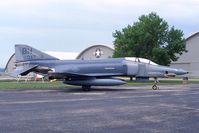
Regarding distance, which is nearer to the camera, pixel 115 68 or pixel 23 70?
pixel 115 68

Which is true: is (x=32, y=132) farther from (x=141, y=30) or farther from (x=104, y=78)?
(x=141, y=30)

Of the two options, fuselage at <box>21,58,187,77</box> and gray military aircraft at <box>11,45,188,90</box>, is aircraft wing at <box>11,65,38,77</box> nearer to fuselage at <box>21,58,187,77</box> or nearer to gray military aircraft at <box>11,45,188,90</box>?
gray military aircraft at <box>11,45,188,90</box>

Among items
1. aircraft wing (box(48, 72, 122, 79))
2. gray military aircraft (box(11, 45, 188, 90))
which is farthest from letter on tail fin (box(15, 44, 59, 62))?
aircraft wing (box(48, 72, 122, 79))

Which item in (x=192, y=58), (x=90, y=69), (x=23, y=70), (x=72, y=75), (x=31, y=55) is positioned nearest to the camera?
(x=72, y=75)

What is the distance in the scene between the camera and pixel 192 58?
7319 cm

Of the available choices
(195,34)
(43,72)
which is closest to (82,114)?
(43,72)

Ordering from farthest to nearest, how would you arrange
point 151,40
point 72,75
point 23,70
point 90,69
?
point 151,40, point 23,70, point 90,69, point 72,75

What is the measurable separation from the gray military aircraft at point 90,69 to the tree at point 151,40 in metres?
21.0

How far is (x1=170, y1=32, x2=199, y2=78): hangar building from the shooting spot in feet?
238

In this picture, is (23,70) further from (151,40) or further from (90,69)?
(151,40)

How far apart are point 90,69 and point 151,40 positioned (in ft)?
77.5

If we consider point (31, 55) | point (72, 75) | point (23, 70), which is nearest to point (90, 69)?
point (72, 75)

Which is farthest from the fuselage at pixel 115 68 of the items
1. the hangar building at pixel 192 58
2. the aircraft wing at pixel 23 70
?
the hangar building at pixel 192 58

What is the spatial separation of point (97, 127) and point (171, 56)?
41.0 metres
